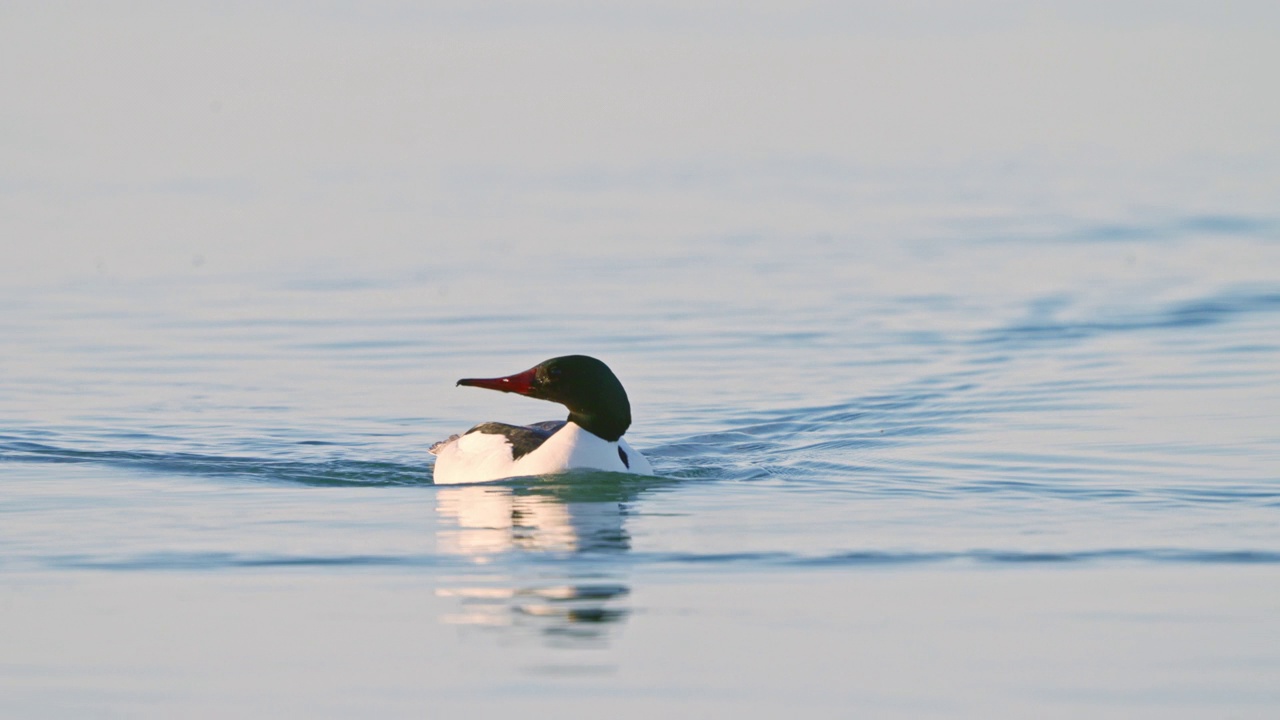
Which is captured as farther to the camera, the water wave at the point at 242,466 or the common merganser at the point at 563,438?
the water wave at the point at 242,466

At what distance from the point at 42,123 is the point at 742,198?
16.8m

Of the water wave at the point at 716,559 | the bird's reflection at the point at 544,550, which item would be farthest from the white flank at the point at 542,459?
the water wave at the point at 716,559

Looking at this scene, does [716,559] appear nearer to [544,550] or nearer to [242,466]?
[544,550]

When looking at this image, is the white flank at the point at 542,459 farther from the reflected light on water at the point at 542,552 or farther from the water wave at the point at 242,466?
the water wave at the point at 242,466

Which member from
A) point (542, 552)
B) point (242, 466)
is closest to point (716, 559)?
point (542, 552)

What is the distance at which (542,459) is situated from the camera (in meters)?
13.3

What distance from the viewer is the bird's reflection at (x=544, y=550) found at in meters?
8.93

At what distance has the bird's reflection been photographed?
8.93 m

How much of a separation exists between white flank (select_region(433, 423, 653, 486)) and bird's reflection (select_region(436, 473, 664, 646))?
→ 0.34 feet

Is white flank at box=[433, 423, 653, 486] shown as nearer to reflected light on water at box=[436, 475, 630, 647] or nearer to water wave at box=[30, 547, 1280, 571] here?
reflected light on water at box=[436, 475, 630, 647]

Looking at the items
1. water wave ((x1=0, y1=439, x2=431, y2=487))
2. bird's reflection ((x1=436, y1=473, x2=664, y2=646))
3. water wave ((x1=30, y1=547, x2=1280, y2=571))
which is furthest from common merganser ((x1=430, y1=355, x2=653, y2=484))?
water wave ((x1=30, y1=547, x2=1280, y2=571))

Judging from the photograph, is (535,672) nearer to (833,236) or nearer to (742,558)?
(742,558)

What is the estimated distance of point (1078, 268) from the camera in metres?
25.5

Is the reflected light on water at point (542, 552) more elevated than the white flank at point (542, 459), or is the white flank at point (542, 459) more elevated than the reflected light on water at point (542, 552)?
the white flank at point (542, 459)
